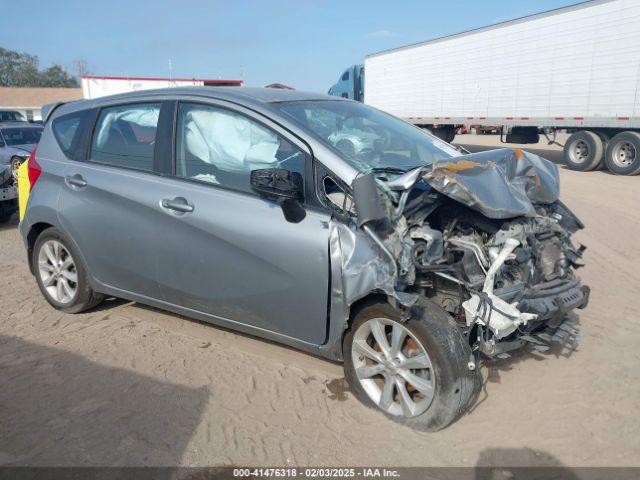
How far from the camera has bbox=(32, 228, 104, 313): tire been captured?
4352 mm

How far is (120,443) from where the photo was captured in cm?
287

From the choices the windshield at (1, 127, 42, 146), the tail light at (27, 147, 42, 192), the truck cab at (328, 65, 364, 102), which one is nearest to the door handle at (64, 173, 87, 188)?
the tail light at (27, 147, 42, 192)

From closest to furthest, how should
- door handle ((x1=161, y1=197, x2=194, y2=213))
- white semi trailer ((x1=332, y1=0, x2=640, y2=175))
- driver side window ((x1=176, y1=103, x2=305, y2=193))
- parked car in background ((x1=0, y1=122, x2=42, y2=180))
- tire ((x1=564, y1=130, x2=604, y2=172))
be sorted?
driver side window ((x1=176, y1=103, x2=305, y2=193)) < door handle ((x1=161, y1=197, x2=194, y2=213)) < parked car in background ((x1=0, y1=122, x2=42, y2=180)) < white semi trailer ((x1=332, y1=0, x2=640, y2=175)) < tire ((x1=564, y1=130, x2=604, y2=172))

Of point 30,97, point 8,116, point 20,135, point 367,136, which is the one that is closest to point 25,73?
point 30,97

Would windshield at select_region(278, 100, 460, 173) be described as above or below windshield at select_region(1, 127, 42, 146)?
above

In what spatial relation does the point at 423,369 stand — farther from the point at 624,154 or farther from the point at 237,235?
the point at 624,154

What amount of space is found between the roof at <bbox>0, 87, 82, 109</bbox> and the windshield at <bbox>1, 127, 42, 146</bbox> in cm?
4647

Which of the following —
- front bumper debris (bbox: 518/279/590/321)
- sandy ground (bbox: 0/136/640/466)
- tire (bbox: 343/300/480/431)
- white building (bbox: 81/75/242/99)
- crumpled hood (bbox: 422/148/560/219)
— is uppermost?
white building (bbox: 81/75/242/99)

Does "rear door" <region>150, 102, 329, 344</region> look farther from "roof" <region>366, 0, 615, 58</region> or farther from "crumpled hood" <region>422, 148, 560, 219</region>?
"roof" <region>366, 0, 615, 58</region>

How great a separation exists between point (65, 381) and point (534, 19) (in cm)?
1658

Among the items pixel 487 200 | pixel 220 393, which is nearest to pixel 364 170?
pixel 487 200

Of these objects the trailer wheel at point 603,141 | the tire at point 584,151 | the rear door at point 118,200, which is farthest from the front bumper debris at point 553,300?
the trailer wheel at point 603,141

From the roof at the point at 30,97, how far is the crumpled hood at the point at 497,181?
57295 mm

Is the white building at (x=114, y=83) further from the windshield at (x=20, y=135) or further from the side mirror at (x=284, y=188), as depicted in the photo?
the side mirror at (x=284, y=188)
